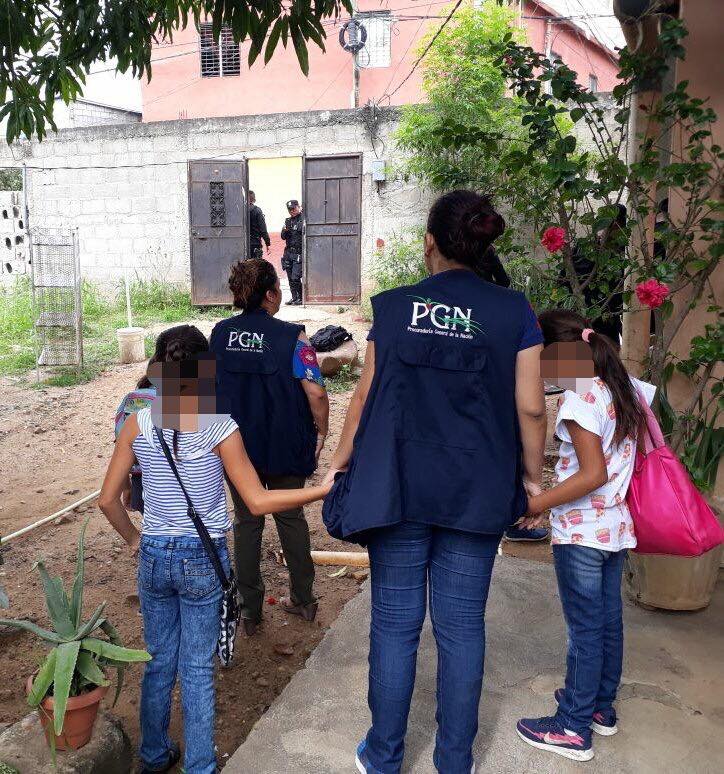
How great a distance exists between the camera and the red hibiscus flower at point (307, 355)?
3104 millimetres

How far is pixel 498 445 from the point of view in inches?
69.9

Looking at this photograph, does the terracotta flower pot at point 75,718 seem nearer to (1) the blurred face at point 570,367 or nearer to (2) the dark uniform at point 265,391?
(2) the dark uniform at point 265,391

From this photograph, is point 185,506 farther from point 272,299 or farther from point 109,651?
point 272,299

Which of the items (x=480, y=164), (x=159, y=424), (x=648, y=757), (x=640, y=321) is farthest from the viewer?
(x=480, y=164)

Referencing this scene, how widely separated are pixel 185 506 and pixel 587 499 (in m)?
1.13

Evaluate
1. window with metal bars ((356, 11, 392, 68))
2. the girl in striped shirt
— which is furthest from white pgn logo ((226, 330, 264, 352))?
window with metal bars ((356, 11, 392, 68))

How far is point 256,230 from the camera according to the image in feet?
38.1

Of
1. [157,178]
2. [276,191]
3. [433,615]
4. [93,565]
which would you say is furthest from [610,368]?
[276,191]

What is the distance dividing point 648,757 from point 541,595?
977 millimetres

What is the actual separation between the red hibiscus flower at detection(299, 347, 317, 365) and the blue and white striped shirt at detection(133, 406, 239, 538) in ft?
3.37

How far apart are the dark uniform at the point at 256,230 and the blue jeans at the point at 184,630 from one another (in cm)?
978

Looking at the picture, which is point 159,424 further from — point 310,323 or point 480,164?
point 310,323

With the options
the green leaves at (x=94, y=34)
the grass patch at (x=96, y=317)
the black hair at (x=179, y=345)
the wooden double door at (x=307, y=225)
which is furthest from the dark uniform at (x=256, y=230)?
the black hair at (x=179, y=345)

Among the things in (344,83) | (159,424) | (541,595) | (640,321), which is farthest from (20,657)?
(344,83)
